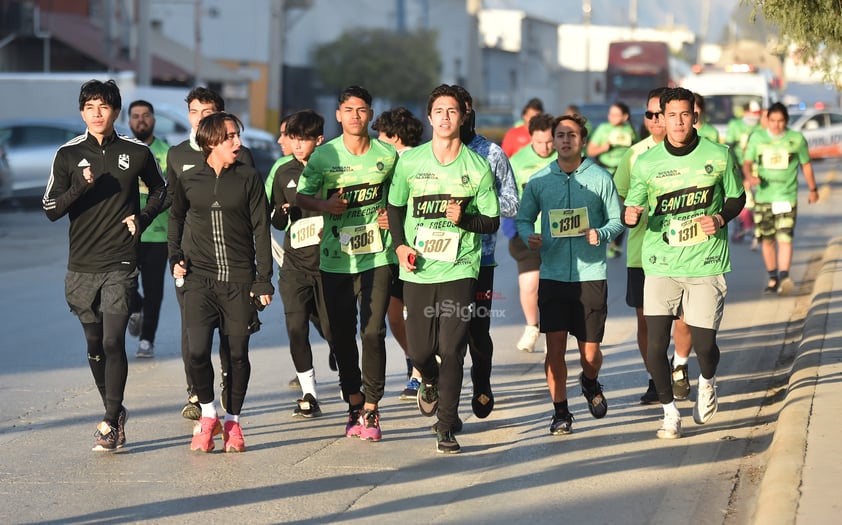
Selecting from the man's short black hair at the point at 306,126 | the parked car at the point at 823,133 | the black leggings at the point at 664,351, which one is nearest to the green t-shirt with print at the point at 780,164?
the black leggings at the point at 664,351

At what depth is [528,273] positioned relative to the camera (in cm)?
1135

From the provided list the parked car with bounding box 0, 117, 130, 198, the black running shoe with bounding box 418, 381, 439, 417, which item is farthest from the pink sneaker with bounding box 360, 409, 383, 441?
the parked car with bounding box 0, 117, 130, 198

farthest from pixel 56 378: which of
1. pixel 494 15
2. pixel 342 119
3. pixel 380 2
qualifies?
pixel 494 15

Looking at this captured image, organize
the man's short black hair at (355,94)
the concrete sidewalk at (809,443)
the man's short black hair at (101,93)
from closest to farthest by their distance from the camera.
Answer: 1. the concrete sidewalk at (809,443)
2. the man's short black hair at (101,93)
3. the man's short black hair at (355,94)

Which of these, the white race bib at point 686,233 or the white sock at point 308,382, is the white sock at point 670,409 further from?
the white sock at point 308,382

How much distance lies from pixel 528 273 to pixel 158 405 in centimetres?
341

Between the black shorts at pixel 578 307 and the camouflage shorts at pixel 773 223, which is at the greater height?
the camouflage shorts at pixel 773 223

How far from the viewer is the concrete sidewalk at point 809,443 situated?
19.6 ft

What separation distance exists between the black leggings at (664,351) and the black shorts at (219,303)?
2314 millimetres

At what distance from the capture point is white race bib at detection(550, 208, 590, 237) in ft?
27.4

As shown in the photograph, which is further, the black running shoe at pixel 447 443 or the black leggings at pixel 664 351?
the black leggings at pixel 664 351

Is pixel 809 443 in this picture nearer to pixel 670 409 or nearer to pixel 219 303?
pixel 670 409

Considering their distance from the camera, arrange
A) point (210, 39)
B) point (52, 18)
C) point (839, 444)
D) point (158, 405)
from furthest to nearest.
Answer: point (210, 39)
point (52, 18)
point (158, 405)
point (839, 444)

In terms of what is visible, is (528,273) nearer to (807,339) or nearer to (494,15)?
(807,339)
